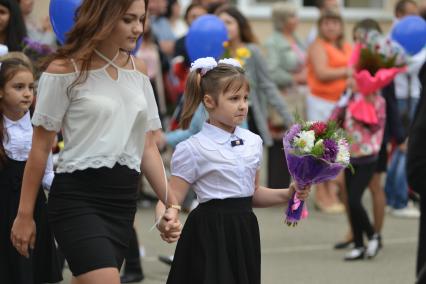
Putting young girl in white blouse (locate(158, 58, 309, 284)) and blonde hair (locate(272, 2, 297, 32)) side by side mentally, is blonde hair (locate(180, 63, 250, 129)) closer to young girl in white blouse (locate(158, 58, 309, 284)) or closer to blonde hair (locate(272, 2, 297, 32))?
young girl in white blouse (locate(158, 58, 309, 284))

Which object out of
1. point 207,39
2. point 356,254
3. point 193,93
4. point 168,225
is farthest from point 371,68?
point 168,225

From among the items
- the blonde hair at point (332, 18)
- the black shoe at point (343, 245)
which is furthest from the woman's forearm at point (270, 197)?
the blonde hair at point (332, 18)

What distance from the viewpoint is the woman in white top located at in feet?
15.3

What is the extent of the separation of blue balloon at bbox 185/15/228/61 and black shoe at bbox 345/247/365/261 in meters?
2.02

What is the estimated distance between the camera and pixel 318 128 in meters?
5.37

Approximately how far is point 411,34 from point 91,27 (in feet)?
16.8

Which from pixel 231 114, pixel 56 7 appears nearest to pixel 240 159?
pixel 231 114

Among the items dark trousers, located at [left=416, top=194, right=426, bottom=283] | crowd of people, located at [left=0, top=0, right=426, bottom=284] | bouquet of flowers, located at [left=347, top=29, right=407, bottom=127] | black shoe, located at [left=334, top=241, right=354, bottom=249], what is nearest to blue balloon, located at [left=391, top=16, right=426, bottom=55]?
bouquet of flowers, located at [left=347, top=29, right=407, bottom=127]

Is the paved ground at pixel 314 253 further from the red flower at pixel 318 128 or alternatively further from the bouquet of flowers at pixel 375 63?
the red flower at pixel 318 128

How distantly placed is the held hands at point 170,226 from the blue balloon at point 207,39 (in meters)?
3.32

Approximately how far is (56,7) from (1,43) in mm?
1803

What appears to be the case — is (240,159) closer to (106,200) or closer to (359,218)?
(106,200)

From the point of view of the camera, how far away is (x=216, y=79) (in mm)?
5598

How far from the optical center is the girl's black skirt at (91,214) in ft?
15.0
